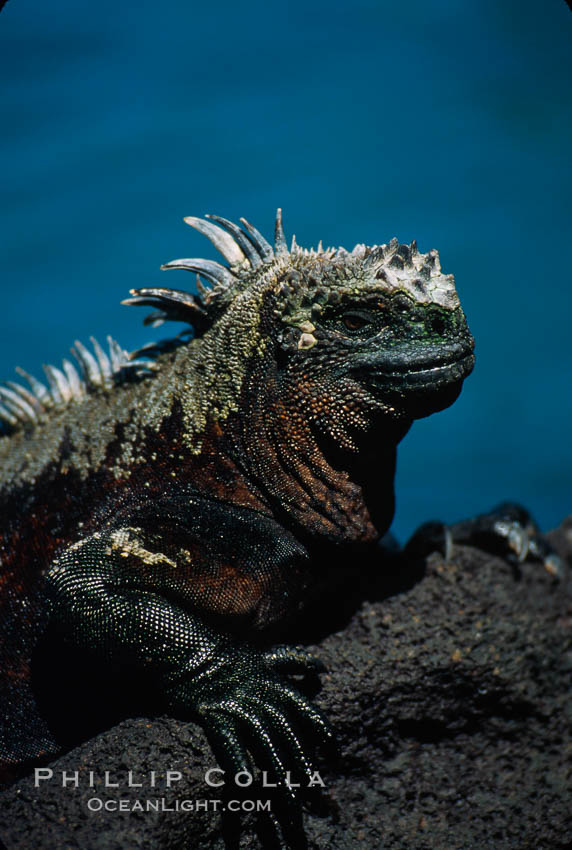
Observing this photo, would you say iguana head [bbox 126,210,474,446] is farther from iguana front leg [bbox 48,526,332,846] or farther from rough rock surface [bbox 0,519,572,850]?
rough rock surface [bbox 0,519,572,850]

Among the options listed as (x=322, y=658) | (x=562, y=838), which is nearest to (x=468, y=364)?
(x=322, y=658)

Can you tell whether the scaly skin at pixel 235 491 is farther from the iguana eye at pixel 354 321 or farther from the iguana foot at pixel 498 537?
the iguana foot at pixel 498 537

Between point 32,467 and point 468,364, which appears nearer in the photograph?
point 468,364

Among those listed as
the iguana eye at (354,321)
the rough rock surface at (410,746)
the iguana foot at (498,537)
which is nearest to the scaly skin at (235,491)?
the iguana eye at (354,321)

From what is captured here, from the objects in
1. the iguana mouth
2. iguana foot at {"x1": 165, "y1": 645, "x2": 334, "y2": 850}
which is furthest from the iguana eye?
iguana foot at {"x1": 165, "y1": 645, "x2": 334, "y2": 850}

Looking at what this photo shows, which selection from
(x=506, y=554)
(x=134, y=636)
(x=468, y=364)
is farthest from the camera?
(x=506, y=554)

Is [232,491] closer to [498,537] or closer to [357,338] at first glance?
[357,338]

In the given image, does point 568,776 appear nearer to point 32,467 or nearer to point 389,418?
point 389,418
